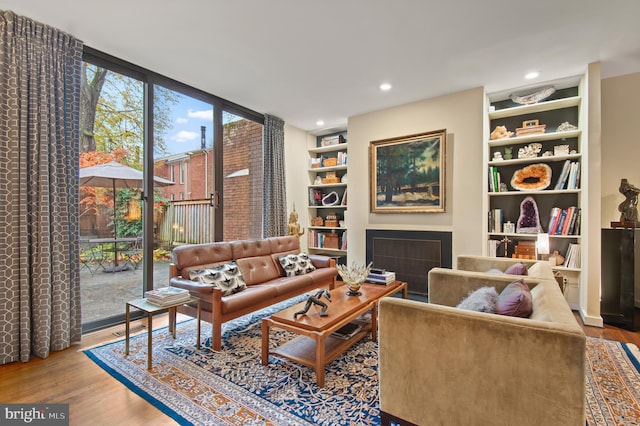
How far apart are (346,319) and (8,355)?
264 cm

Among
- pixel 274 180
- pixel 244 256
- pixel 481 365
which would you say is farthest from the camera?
pixel 274 180

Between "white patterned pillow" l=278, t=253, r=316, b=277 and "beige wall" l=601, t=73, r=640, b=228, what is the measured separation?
3.66 meters

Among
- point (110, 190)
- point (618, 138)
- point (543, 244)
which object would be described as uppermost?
point (618, 138)

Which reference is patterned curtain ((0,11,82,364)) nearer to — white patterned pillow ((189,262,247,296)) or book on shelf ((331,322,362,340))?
white patterned pillow ((189,262,247,296))

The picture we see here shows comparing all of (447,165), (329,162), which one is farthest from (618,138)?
(329,162)

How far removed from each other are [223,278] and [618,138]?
4805 mm

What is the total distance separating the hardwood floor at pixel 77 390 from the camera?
171cm

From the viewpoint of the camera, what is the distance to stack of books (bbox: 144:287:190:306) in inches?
94.8

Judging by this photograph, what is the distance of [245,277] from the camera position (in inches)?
136

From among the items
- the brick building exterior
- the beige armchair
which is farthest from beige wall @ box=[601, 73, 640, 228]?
the brick building exterior

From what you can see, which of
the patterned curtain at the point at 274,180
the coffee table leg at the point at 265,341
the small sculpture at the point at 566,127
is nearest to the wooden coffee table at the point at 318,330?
the coffee table leg at the point at 265,341

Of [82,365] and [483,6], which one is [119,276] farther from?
[483,6]

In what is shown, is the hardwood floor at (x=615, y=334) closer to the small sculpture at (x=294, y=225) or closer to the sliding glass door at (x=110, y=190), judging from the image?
the small sculpture at (x=294, y=225)

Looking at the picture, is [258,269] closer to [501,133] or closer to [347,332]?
[347,332]
